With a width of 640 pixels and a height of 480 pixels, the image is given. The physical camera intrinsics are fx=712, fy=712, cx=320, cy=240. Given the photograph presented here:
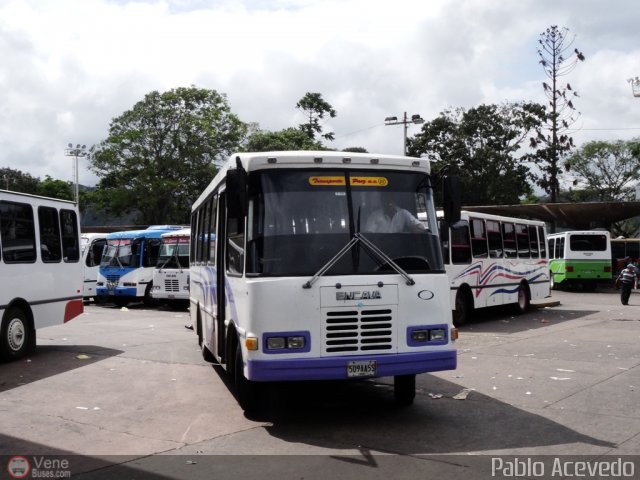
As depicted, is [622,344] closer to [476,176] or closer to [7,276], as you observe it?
[7,276]

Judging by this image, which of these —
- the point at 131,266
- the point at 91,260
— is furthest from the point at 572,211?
the point at 91,260

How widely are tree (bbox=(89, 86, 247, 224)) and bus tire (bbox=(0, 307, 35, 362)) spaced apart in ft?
139

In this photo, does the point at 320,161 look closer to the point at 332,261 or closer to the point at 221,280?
the point at 332,261

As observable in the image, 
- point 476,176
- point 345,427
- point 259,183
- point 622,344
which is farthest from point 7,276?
point 476,176

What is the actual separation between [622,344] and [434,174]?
24.2 ft

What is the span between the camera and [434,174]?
8375 millimetres

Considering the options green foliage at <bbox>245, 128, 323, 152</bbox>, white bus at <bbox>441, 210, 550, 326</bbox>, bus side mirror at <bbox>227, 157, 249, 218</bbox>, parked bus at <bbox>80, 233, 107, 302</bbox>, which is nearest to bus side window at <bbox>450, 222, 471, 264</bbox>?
white bus at <bbox>441, 210, 550, 326</bbox>

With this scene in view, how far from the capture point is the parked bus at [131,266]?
25516 millimetres

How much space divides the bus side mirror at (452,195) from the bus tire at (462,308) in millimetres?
9514

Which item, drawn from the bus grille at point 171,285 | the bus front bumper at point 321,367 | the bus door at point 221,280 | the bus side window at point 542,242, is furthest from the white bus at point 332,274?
the bus grille at point 171,285

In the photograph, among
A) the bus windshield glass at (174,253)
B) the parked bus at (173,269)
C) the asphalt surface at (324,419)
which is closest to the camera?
the asphalt surface at (324,419)

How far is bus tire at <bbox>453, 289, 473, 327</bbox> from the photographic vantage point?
57.2ft

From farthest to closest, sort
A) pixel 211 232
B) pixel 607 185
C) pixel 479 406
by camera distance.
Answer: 1. pixel 607 185
2. pixel 211 232
3. pixel 479 406

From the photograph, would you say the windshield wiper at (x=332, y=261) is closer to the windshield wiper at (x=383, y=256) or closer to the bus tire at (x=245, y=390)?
the windshield wiper at (x=383, y=256)
